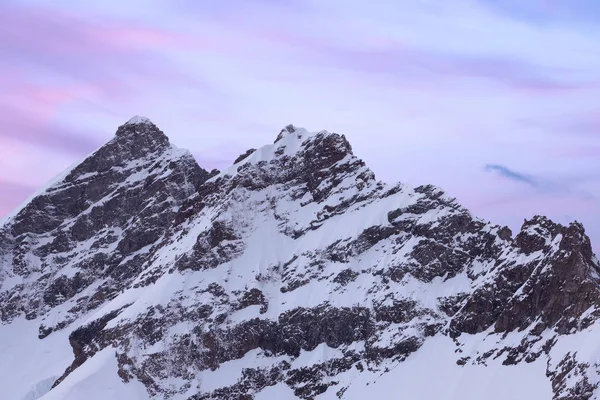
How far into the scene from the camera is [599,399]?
187 meters

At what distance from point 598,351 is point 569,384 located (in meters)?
7.01

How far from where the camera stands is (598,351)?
19375cm

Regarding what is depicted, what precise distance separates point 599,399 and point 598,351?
9600 mm

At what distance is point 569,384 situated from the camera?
195250mm

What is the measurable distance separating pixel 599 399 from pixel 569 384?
8967 mm
